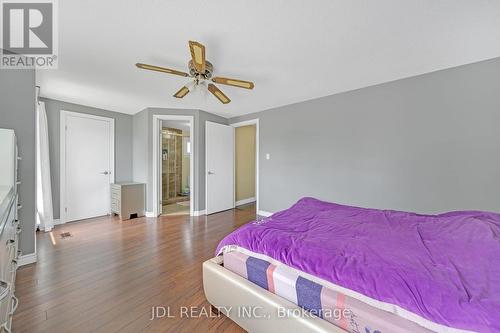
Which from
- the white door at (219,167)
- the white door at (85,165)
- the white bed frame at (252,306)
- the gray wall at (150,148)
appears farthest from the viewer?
the white door at (219,167)

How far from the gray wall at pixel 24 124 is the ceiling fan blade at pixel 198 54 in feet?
A: 6.28

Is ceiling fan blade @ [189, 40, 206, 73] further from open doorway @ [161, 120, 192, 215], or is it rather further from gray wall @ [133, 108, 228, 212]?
open doorway @ [161, 120, 192, 215]

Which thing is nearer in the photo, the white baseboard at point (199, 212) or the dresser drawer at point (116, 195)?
the dresser drawer at point (116, 195)

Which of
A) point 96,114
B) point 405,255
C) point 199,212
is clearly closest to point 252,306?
point 405,255

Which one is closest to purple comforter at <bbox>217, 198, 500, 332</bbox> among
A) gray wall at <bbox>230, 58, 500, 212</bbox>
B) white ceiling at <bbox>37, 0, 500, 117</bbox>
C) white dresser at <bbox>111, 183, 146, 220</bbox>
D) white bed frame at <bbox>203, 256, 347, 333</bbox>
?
white bed frame at <bbox>203, 256, 347, 333</bbox>

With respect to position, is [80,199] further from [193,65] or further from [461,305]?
[461,305]

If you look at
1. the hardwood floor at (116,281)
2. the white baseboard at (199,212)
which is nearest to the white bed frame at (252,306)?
the hardwood floor at (116,281)

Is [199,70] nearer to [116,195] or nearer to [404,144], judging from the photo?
[404,144]

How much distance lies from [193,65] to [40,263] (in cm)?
269

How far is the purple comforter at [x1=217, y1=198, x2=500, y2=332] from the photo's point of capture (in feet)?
2.65

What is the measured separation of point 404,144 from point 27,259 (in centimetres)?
464

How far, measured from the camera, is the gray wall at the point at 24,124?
6.73 feet

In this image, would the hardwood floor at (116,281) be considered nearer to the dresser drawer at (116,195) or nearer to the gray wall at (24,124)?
the gray wall at (24,124)

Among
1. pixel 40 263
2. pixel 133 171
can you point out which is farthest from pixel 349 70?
pixel 133 171
